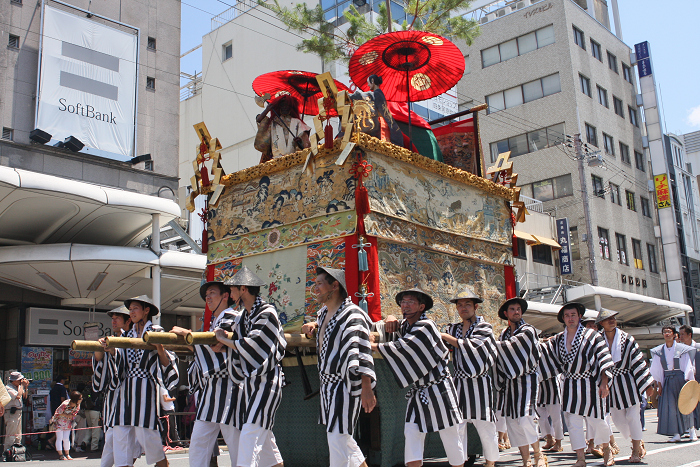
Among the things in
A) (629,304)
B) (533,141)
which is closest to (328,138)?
(629,304)

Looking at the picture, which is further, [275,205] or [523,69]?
[523,69]

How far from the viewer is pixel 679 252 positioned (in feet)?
101

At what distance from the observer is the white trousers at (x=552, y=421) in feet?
27.5

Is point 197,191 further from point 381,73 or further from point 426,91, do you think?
point 426,91

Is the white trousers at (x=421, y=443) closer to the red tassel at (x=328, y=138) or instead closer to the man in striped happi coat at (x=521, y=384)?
the man in striped happi coat at (x=521, y=384)

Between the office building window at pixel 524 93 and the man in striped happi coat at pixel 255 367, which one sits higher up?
the office building window at pixel 524 93

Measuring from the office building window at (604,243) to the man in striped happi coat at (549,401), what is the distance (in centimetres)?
1976

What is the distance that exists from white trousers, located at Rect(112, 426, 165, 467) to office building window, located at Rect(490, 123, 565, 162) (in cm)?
2439

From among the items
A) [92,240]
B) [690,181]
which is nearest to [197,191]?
[92,240]

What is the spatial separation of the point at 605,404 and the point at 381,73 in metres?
4.96

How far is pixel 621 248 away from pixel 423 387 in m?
26.3

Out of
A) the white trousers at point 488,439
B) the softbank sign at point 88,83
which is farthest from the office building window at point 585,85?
the white trousers at point 488,439

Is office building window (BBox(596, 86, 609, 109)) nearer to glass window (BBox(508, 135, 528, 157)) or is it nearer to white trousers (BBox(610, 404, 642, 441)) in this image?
glass window (BBox(508, 135, 528, 157))

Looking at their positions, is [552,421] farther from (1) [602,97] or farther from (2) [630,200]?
(1) [602,97]
